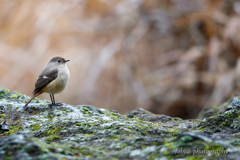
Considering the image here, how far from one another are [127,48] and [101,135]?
154 inches

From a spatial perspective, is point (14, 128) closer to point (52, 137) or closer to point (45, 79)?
point (52, 137)

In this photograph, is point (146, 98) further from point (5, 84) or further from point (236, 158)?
point (236, 158)

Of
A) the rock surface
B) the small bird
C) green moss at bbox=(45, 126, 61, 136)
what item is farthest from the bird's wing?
green moss at bbox=(45, 126, 61, 136)

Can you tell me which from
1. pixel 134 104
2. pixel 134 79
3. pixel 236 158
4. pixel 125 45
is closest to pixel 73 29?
pixel 125 45

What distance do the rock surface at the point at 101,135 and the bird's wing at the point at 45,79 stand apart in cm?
16

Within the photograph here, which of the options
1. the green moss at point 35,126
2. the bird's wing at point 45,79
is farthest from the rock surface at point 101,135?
the bird's wing at point 45,79

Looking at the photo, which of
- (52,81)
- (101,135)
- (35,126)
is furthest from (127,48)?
(101,135)

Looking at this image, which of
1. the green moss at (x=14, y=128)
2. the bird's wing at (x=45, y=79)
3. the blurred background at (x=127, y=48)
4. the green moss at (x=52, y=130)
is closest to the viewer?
the green moss at (x=52, y=130)

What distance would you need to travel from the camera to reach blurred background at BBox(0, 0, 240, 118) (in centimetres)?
509

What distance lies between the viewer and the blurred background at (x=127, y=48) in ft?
16.7

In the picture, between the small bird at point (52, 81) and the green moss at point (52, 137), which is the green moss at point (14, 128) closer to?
the green moss at point (52, 137)

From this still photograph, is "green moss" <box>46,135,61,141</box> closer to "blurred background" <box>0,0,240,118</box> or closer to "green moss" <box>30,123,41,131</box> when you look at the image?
"green moss" <box>30,123,41,131</box>

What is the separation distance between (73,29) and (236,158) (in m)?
5.07

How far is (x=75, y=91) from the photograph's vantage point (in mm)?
5562
